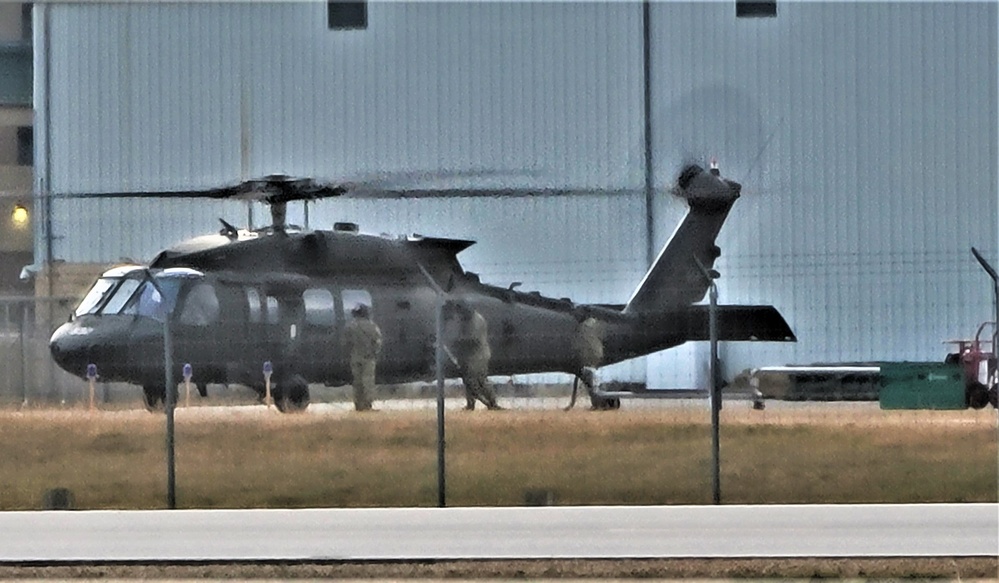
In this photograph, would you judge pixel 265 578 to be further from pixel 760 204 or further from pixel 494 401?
pixel 760 204

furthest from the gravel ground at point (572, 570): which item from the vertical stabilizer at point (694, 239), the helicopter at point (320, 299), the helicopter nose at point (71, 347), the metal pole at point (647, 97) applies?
the helicopter nose at point (71, 347)

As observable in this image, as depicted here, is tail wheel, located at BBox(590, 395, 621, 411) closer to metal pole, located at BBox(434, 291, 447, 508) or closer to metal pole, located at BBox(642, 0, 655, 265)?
metal pole, located at BBox(642, 0, 655, 265)

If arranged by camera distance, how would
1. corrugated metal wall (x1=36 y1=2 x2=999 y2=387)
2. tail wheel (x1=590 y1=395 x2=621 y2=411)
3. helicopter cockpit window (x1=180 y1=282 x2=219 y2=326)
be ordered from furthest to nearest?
helicopter cockpit window (x1=180 y1=282 x2=219 y2=326), corrugated metal wall (x1=36 y1=2 x2=999 y2=387), tail wheel (x1=590 y1=395 x2=621 y2=411)

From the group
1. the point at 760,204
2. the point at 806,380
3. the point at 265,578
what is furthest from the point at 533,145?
the point at 265,578

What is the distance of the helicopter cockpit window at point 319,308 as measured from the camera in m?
16.4

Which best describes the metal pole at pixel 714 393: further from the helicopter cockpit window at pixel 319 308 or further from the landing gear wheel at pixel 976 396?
the helicopter cockpit window at pixel 319 308

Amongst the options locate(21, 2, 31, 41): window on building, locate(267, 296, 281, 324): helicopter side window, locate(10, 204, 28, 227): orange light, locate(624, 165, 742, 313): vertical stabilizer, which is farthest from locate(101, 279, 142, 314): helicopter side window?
locate(624, 165, 742, 313): vertical stabilizer

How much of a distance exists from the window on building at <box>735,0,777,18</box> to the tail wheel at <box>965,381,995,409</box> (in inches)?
125

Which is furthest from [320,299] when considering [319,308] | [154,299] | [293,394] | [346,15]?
[346,15]

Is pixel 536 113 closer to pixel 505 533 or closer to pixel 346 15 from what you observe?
pixel 346 15

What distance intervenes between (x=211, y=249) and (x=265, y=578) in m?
7.65

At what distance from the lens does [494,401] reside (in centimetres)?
1477

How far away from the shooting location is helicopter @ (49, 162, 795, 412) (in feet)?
50.8

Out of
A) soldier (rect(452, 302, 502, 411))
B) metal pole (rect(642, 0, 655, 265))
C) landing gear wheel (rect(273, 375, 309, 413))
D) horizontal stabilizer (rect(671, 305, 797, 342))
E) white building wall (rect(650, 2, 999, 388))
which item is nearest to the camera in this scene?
Result: horizontal stabilizer (rect(671, 305, 797, 342))
